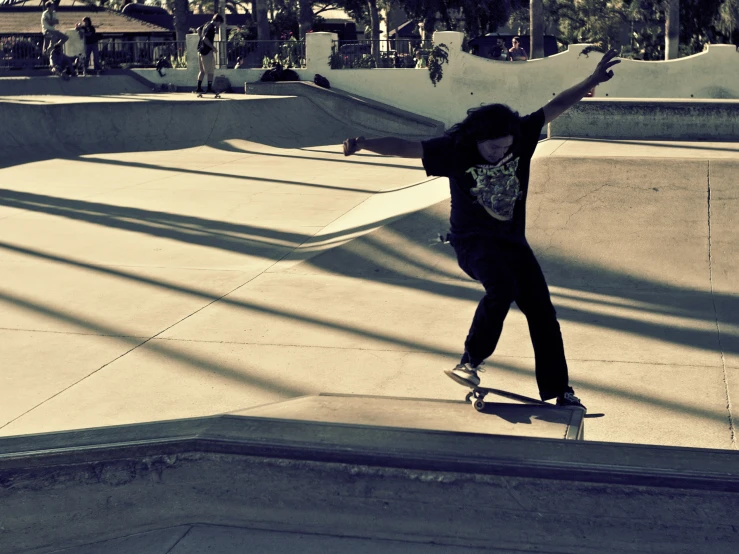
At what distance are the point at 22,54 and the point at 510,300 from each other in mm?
26862

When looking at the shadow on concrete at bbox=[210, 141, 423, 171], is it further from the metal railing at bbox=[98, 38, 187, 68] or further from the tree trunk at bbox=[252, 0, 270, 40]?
the tree trunk at bbox=[252, 0, 270, 40]

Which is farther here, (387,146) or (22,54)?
(22,54)

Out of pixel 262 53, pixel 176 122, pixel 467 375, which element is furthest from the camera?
pixel 262 53

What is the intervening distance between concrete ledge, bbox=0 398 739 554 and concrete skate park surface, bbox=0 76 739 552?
2cm

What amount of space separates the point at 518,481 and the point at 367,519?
52cm

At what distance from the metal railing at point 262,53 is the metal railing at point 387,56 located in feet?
4.53

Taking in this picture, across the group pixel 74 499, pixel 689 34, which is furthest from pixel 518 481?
pixel 689 34

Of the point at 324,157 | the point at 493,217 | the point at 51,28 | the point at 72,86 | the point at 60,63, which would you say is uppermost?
the point at 51,28

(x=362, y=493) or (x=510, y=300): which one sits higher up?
(x=510, y=300)

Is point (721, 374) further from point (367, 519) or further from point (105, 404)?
point (105, 404)

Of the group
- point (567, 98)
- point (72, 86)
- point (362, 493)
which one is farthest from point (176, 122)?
point (362, 493)

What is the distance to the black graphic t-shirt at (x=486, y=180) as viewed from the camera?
4.12 meters

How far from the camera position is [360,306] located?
703 centimetres

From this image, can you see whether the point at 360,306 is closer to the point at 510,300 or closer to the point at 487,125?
the point at 510,300
